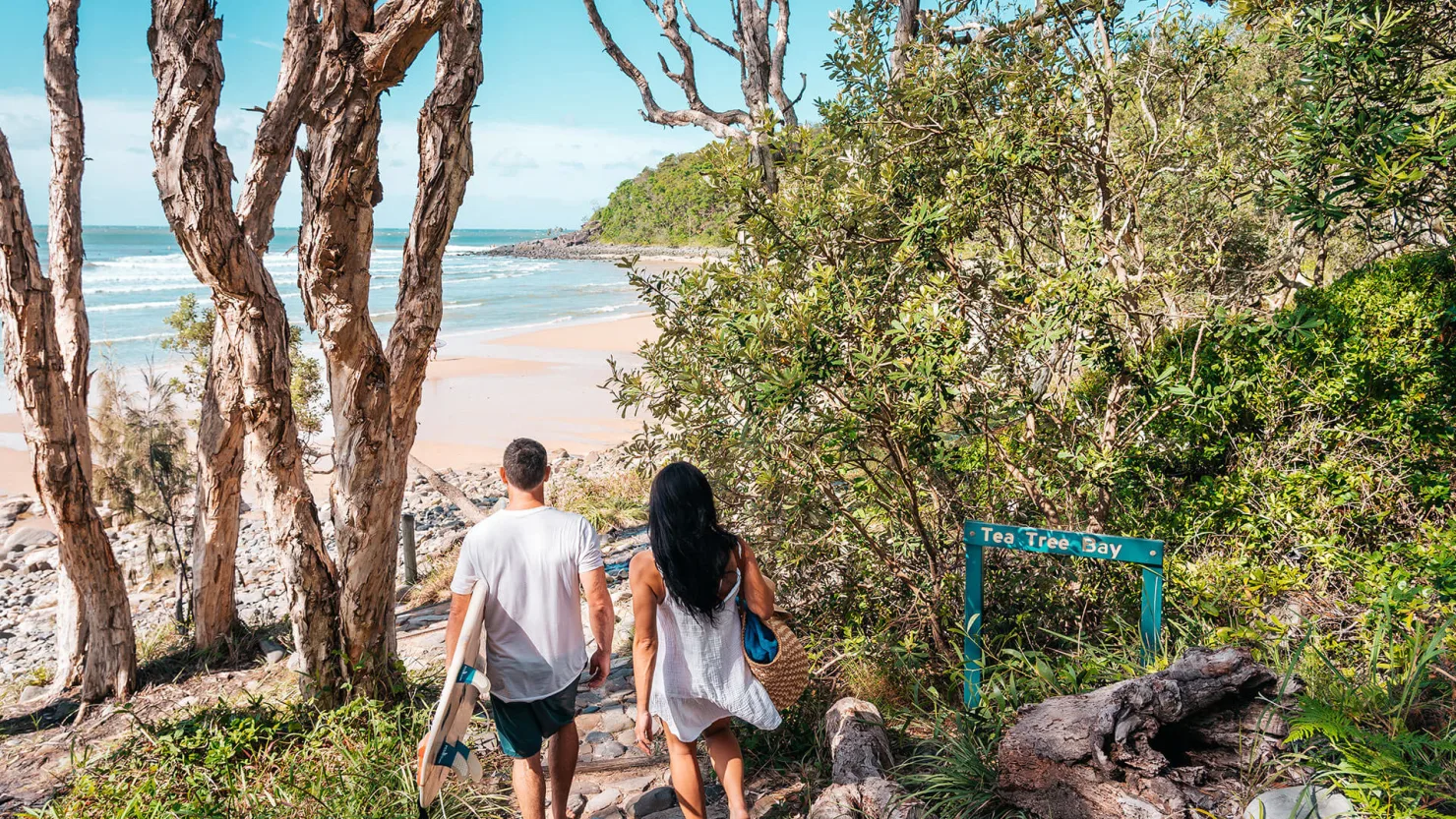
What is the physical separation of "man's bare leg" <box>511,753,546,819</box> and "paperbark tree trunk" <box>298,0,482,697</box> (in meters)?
1.43

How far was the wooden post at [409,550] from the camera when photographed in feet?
27.6

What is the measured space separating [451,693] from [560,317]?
96.4 ft

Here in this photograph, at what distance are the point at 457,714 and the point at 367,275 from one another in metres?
2.13

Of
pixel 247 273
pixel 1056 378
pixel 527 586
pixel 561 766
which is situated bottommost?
pixel 561 766

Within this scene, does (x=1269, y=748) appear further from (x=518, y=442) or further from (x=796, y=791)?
(x=518, y=442)

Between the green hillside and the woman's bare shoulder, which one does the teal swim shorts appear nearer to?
the woman's bare shoulder

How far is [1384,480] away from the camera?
4379 millimetres

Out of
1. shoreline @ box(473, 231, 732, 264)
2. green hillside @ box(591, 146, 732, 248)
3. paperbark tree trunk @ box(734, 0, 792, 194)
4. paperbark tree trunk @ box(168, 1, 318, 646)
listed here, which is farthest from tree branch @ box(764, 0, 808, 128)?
green hillside @ box(591, 146, 732, 248)

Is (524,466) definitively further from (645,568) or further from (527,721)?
(527,721)

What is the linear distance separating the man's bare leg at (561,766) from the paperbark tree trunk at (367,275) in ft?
4.50

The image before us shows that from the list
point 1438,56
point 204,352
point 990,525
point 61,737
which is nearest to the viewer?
point 990,525

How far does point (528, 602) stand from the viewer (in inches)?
132

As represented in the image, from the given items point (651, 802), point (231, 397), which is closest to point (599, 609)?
point (651, 802)

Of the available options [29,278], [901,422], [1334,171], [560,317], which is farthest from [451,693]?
[560,317]
